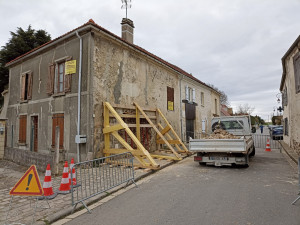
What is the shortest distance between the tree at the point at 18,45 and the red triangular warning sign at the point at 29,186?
19.3 meters

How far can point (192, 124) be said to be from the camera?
17.2 meters

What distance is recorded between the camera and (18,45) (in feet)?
62.5

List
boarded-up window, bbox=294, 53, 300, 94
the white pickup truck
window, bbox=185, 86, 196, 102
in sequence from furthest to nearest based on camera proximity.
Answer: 1. window, bbox=185, 86, 196, 102
2. boarded-up window, bbox=294, 53, 300, 94
3. the white pickup truck

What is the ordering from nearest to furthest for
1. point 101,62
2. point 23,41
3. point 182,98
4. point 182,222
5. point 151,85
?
1. point 182,222
2. point 101,62
3. point 151,85
4. point 182,98
5. point 23,41

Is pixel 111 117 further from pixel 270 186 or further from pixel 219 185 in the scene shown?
pixel 270 186

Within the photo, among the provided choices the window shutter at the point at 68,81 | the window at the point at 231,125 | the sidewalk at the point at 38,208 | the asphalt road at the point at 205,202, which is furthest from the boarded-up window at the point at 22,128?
the window at the point at 231,125

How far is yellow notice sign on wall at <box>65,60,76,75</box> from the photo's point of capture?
8799 mm

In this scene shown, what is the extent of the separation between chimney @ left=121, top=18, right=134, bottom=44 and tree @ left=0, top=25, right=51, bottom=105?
1221 centimetres

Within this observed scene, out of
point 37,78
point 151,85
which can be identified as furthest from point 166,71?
point 37,78

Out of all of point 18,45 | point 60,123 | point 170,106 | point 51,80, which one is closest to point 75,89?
point 60,123

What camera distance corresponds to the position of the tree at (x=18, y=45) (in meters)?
18.5

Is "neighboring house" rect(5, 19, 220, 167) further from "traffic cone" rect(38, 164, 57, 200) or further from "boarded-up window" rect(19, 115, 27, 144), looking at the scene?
"traffic cone" rect(38, 164, 57, 200)

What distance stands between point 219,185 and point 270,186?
1272mm

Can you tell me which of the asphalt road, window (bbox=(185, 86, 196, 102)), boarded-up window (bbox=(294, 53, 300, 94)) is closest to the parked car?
window (bbox=(185, 86, 196, 102))
